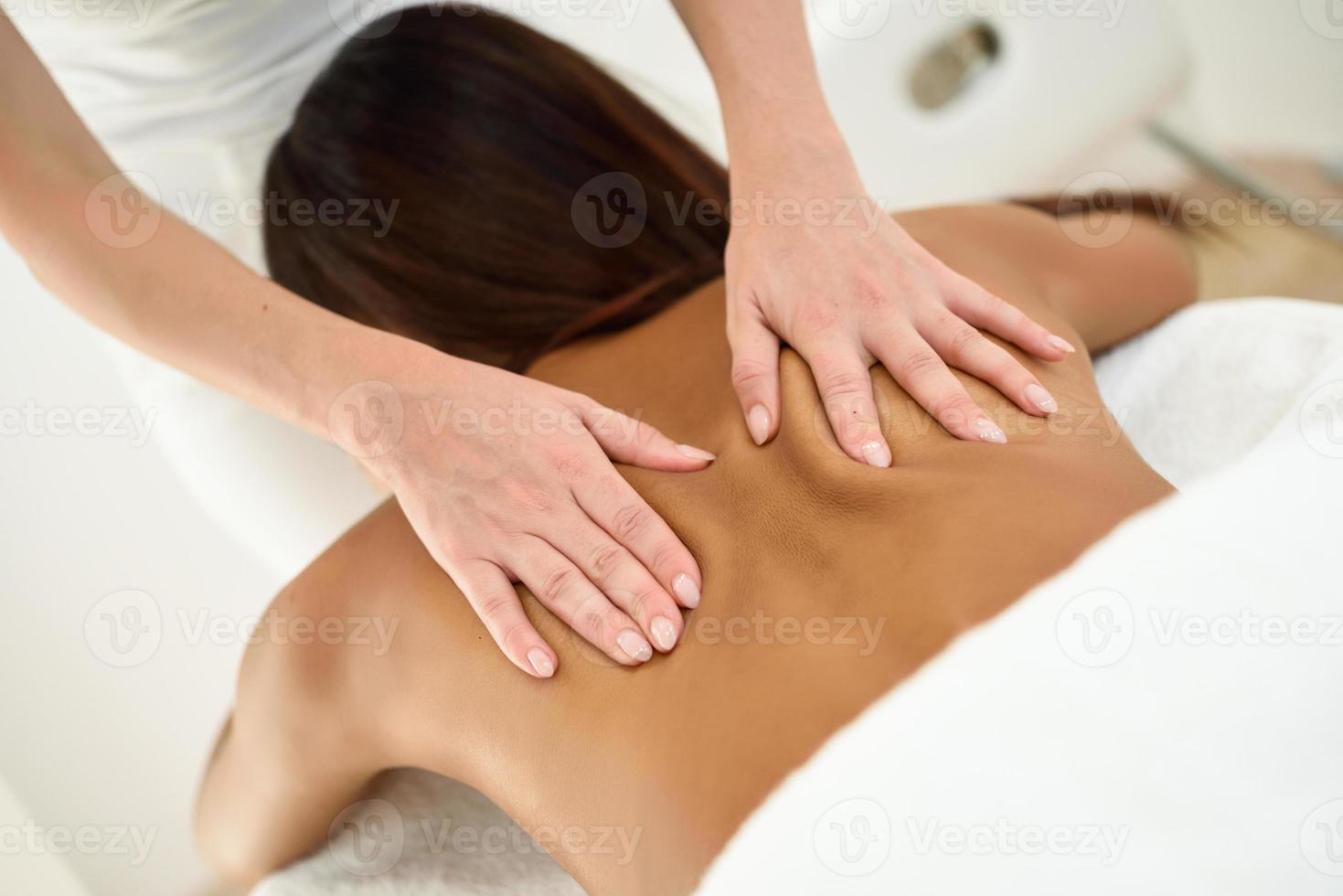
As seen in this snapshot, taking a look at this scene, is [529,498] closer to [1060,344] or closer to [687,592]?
[687,592]

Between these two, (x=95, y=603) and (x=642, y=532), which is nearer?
(x=642, y=532)

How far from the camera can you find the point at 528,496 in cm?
78

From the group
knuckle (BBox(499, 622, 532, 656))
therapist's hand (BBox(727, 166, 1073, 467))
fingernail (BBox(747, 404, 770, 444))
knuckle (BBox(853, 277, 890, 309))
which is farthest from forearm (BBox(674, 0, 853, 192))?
knuckle (BBox(499, 622, 532, 656))

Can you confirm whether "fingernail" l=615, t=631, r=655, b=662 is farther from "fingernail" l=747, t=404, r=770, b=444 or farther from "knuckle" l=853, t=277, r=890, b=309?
"knuckle" l=853, t=277, r=890, b=309

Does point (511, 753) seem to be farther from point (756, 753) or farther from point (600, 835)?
point (756, 753)

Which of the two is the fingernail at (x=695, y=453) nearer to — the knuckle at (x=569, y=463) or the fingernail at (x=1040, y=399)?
the knuckle at (x=569, y=463)

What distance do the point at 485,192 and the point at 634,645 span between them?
1.88 feet

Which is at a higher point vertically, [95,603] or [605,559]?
[605,559]

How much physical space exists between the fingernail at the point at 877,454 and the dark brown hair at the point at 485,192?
380 mm

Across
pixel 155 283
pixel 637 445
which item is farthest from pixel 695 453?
pixel 155 283

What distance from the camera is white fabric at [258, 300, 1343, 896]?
51 centimetres

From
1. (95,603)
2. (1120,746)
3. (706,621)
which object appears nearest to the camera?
(1120,746)

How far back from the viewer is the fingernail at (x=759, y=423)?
78 cm

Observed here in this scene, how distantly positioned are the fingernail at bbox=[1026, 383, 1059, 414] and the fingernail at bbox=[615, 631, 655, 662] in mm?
341
